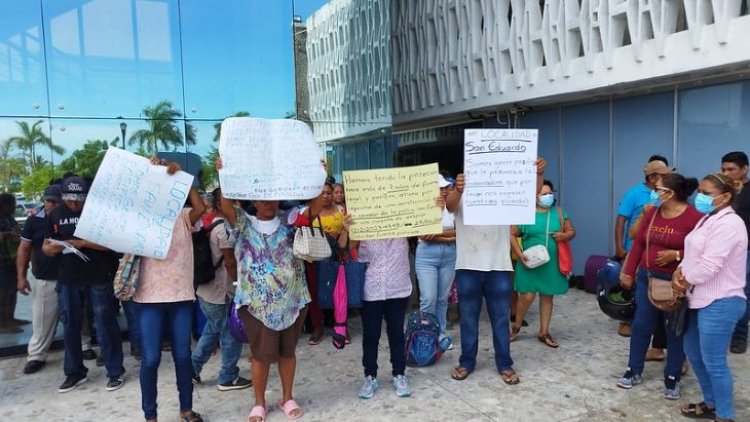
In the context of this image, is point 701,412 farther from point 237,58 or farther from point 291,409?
point 237,58

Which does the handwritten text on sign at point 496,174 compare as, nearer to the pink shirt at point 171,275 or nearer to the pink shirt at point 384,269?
the pink shirt at point 384,269

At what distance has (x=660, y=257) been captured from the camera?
3.76m

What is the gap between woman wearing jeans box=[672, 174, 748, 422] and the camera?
332cm

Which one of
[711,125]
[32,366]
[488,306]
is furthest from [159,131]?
[711,125]

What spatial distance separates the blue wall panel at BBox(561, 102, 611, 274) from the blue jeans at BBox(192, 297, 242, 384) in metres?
5.96

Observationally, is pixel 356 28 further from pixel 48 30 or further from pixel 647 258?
pixel 647 258

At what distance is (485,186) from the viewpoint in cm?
414

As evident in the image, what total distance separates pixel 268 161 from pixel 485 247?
1.85 metres

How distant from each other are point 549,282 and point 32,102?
549cm

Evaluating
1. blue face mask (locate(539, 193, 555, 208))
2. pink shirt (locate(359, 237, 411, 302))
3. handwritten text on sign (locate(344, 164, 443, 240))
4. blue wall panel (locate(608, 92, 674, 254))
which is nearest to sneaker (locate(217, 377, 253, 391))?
pink shirt (locate(359, 237, 411, 302))

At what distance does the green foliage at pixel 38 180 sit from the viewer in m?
5.67

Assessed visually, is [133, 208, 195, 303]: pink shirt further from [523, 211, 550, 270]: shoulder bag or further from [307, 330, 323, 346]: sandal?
[523, 211, 550, 270]: shoulder bag

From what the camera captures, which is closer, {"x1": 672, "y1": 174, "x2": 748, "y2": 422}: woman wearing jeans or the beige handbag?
{"x1": 672, "y1": 174, "x2": 748, "y2": 422}: woman wearing jeans

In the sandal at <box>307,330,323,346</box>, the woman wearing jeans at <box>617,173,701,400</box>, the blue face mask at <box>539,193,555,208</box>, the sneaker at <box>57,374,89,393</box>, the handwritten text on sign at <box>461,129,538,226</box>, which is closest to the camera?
the woman wearing jeans at <box>617,173,701,400</box>
